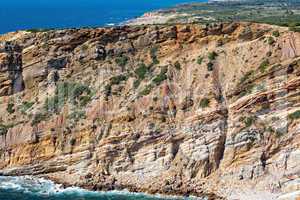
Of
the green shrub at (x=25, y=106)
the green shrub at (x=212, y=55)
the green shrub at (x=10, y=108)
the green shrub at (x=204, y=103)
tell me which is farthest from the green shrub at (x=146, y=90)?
the green shrub at (x=10, y=108)

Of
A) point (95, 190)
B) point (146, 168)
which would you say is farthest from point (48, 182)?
point (146, 168)

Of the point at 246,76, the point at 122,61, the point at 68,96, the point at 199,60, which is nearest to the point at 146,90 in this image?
the point at 122,61

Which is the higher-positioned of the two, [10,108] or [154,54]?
[154,54]

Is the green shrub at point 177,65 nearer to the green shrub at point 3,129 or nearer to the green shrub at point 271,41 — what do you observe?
the green shrub at point 271,41

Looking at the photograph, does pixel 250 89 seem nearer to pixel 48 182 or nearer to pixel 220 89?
pixel 220 89

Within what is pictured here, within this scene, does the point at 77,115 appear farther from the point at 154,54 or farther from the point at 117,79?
the point at 154,54
